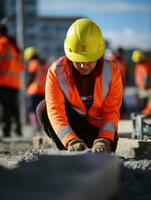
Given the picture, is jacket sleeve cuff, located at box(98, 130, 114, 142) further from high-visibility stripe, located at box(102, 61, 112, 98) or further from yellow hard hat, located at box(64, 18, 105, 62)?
yellow hard hat, located at box(64, 18, 105, 62)

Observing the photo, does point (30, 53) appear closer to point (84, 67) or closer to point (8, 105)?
point (8, 105)

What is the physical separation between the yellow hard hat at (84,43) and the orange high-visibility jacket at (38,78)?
5.93 m

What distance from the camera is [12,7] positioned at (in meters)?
16.9

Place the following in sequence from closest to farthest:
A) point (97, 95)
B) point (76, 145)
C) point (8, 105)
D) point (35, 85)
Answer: point (76, 145), point (97, 95), point (8, 105), point (35, 85)

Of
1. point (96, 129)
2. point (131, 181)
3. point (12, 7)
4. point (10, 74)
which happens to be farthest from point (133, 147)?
point (12, 7)

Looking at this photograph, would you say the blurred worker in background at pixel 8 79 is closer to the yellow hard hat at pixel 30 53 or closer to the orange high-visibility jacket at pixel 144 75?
the yellow hard hat at pixel 30 53

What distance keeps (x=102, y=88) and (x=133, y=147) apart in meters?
0.81

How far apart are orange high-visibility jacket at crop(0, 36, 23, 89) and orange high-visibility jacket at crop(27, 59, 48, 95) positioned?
Answer: 0.62 metres

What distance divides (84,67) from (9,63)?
5.61 meters

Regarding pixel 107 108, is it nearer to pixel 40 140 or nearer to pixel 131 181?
pixel 131 181

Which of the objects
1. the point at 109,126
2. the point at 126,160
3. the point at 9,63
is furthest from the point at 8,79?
the point at 126,160

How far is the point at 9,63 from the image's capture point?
10578 mm

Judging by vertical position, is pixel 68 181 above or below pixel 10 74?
above

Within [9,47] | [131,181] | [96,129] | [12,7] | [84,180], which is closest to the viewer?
[84,180]
